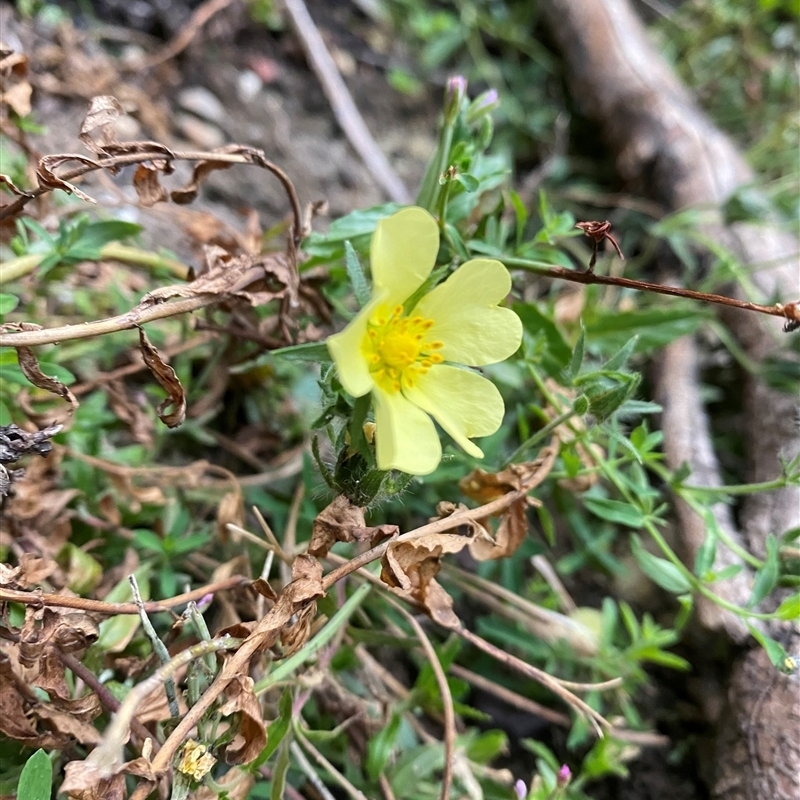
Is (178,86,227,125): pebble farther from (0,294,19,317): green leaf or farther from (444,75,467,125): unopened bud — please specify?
(0,294,19,317): green leaf

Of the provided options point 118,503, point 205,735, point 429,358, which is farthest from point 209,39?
point 205,735

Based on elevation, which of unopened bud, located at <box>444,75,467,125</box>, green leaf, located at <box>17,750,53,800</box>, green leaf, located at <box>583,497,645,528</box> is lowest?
green leaf, located at <box>583,497,645,528</box>

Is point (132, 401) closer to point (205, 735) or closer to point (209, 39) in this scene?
point (205, 735)

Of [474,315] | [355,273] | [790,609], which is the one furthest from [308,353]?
[790,609]

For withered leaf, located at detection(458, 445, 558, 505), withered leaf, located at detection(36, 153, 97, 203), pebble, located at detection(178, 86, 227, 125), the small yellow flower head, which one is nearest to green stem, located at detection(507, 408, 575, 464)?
withered leaf, located at detection(458, 445, 558, 505)

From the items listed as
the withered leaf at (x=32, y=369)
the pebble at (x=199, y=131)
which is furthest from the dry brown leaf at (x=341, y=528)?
the pebble at (x=199, y=131)

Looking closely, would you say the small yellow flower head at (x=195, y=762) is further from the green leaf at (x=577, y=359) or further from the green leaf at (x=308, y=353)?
the green leaf at (x=577, y=359)
